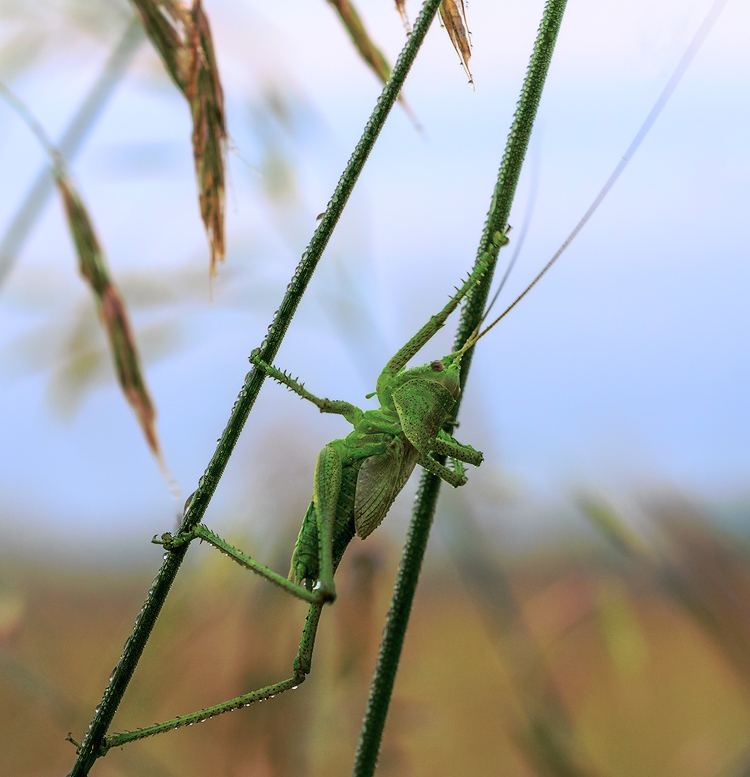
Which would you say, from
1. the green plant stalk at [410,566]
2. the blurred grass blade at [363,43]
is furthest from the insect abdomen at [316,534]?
the blurred grass blade at [363,43]

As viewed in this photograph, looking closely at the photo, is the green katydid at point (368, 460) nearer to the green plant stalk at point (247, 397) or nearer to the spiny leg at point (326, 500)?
the spiny leg at point (326, 500)

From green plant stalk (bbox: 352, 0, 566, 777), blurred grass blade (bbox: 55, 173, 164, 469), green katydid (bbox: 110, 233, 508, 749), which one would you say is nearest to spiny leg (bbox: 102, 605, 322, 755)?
green katydid (bbox: 110, 233, 508, 749)

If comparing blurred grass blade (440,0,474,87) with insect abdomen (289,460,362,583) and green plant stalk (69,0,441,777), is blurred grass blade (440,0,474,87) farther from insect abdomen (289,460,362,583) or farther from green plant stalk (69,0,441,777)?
insect abdomen (289,460,362,583)

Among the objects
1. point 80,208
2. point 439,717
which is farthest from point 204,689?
point 80,208

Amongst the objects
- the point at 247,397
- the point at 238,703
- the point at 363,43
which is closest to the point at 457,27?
the point at 363,43

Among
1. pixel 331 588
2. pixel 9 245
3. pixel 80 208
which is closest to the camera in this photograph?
pixel 331 588

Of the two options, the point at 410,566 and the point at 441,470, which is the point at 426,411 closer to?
the point at 441,470

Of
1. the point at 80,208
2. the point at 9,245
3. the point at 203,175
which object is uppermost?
the point at 9,245

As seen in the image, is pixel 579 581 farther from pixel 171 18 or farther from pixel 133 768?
pixel 171 18
